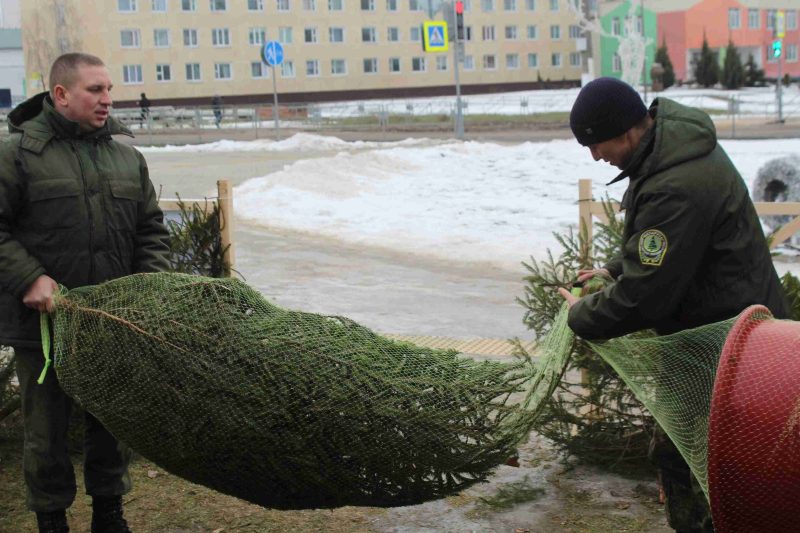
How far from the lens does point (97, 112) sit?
3838 millimetres

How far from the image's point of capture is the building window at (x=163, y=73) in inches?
2362

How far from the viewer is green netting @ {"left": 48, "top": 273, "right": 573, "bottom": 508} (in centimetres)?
318

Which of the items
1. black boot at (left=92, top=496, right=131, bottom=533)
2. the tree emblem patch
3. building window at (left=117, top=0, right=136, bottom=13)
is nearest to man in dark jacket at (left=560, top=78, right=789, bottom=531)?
the tree emblem patch

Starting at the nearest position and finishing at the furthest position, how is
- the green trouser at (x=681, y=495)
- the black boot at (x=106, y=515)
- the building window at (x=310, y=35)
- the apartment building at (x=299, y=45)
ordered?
the green trouser at (x=681, y=495) < the black boot at (x=106, y=515) < the apartment building at (x=299, y=45) < the building window at (x=310, y=35)

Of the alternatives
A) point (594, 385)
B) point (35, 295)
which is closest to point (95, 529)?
point (35, 295)

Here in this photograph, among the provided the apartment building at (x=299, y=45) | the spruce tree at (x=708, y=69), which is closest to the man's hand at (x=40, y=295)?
the apartment building at (x=299, y=45)

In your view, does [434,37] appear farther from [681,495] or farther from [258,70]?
[258,70]

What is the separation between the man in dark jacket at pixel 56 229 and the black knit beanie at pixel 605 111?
1867mm

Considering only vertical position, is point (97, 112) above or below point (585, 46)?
below

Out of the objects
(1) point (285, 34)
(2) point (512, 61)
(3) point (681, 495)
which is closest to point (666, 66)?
(2) point (512, 61)

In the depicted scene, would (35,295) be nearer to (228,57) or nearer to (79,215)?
(79,215)

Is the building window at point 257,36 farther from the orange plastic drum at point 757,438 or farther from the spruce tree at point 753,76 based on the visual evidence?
the orange plastic drum at point 757,438

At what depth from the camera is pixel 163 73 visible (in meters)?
60.2

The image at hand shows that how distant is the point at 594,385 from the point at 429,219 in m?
9.86
